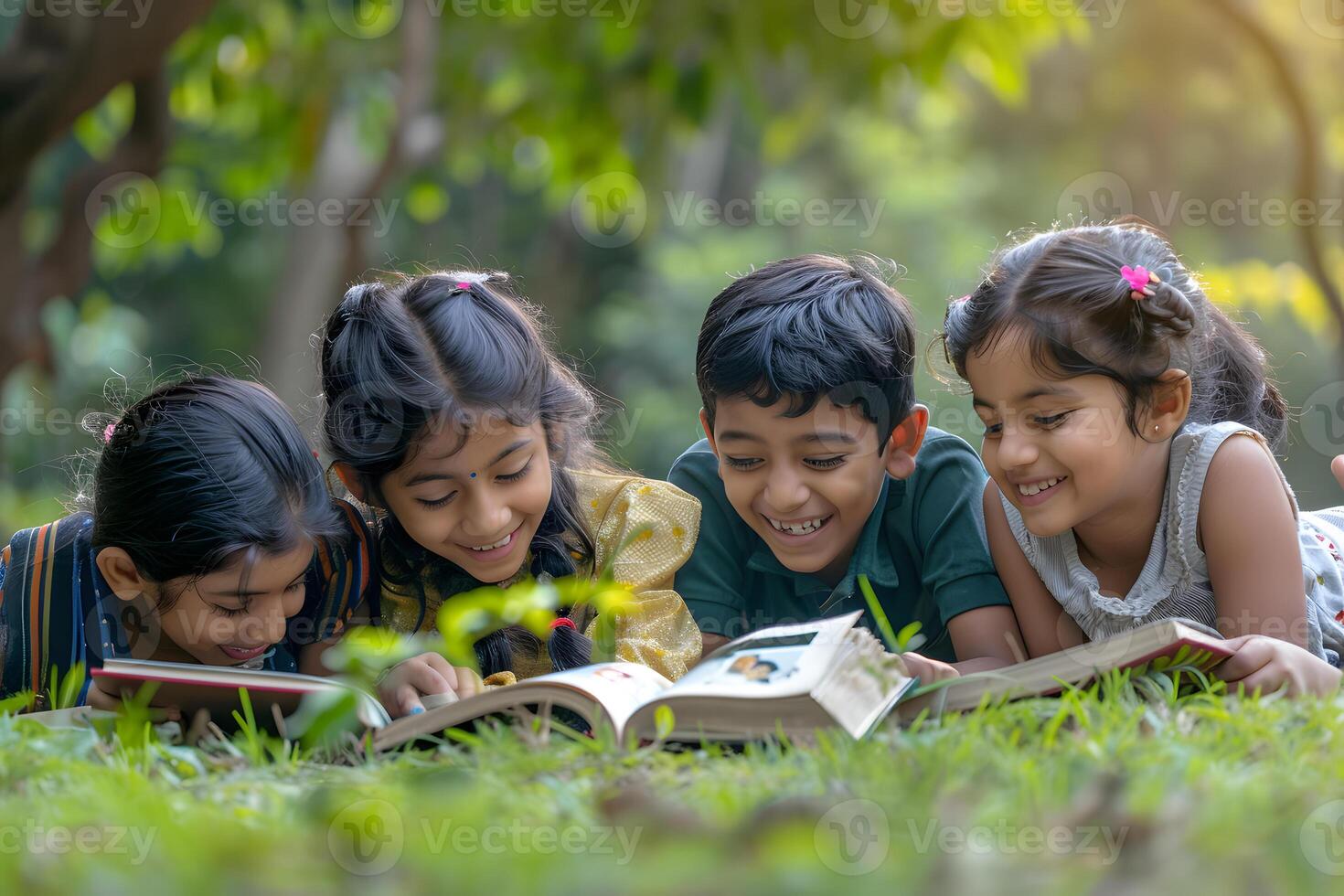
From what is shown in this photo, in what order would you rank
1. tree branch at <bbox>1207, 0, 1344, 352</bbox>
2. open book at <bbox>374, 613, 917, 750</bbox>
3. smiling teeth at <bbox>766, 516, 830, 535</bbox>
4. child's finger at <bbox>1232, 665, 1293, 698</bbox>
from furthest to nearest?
tree branch at <bbox>1207, 0, 1344, 352</bbox>
smiling teeth at <bbox>766, 516, 830, 535</bbox>
child's finger at <bbox>1232, 665, 1293, 698</bbox>
open book at <bbox>374, 613, 917, 750</bbox>

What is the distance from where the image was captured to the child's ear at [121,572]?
256 centimetres

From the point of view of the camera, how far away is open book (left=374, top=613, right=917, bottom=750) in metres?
1.77

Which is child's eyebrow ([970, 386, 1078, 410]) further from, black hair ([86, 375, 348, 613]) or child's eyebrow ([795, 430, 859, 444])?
black hair ([86, 375, 348, 613])

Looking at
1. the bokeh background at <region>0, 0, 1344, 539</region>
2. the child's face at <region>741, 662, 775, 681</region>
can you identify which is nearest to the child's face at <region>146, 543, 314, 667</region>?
the bokeh background at <region>0, 0, 1344, 539</region>

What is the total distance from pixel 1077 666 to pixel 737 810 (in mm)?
856

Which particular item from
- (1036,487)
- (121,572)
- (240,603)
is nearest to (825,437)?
(1036,487)

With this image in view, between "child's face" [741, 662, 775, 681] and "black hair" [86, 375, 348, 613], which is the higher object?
"black hair" [86, 375, 348, 613]

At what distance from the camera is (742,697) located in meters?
1.76

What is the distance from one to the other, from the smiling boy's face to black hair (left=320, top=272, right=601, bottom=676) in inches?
14.8

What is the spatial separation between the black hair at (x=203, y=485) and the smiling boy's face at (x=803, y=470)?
818 millimetres

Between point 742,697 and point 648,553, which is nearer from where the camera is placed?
point 742,697

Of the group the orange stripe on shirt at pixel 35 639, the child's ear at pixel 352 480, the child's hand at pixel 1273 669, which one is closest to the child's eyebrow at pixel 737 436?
the child's ear at pixel 352 480

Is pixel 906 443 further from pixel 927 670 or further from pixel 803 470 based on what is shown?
pixel 927 670

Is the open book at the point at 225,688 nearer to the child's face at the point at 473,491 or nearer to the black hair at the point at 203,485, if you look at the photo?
the black hair at the point at 203,485
